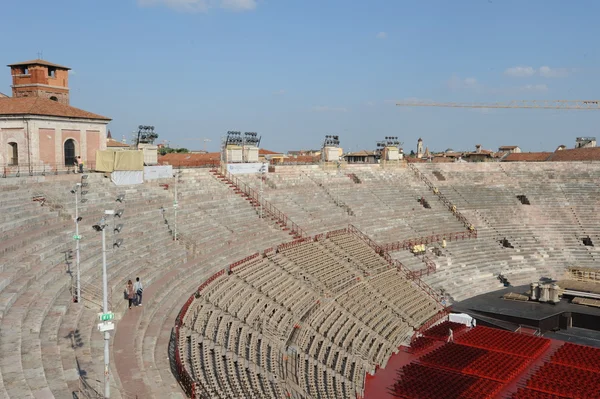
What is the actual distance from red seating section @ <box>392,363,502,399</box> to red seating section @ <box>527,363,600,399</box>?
1.71m

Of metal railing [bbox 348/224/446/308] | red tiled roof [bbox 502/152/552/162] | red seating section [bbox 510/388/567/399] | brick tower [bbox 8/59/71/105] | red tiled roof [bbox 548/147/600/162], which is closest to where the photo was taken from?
red seating section [bbox 510/388/567/399]

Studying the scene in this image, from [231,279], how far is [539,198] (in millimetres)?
35021

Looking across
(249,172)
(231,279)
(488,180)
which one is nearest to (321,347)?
(231,279)

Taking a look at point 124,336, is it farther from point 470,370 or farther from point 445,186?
point 445,186

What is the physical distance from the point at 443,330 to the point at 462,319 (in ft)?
7.91

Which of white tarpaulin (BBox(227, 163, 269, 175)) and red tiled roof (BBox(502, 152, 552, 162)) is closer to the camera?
white tarpaulin (BBox(227, 163, 269, 175))

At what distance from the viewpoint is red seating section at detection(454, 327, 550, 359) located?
79.7ft

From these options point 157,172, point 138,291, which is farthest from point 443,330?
point 157,172

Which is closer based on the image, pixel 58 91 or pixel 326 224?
pixel 326 224

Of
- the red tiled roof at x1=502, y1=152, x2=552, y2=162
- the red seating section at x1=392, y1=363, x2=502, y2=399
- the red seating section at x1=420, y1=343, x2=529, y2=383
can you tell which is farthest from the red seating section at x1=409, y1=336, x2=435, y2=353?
the red tiled roof at x1=502, y1=152, x2=552, y2=162

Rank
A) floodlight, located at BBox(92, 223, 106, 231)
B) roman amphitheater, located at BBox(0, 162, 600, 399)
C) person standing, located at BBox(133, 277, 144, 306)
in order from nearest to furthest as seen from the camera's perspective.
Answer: floodlight, located at BBox(92, 223, 106, 231) < roman amphitheater, located at BBox(0, 162, 600, 399) < person standing, located at BBox(133, 277, 144, 306)

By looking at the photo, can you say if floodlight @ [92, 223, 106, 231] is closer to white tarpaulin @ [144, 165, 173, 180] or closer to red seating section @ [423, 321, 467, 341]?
red seating section @ [423, 321, 467, 341]

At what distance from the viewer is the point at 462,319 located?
94.2 feet

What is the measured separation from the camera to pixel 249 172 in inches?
1571
